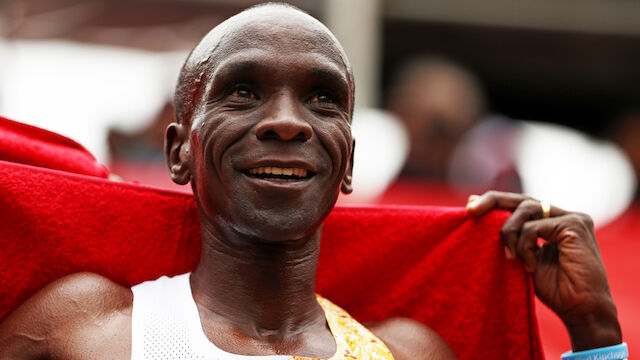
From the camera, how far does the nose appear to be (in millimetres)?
1500

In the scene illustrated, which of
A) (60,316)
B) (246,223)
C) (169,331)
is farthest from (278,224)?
(60,316)

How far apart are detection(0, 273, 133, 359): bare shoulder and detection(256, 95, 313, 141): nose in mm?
434

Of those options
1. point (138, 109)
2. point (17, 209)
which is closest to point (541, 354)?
point (17, 209)

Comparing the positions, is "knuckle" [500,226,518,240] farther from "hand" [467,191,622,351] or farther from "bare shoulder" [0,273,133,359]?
"bare shoulder" [0,273,133,359]

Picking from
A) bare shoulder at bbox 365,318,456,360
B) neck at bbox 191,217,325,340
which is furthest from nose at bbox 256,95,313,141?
bare shoulder at bbox 365,318,456,360

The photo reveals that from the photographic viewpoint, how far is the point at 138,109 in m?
4.74

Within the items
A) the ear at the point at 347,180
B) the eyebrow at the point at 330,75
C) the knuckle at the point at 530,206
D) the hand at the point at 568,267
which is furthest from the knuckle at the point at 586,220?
the eyebrow at the point at 330,75

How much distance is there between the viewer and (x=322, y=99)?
1631mm

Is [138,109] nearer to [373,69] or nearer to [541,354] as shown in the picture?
[373,69]

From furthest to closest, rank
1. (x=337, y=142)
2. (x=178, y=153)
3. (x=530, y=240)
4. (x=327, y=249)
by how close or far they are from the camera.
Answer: (x=327, y=249), (x=530, y=240), (x=178, y=153), (x=337, y=142)

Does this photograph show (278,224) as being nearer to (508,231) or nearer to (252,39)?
(252,39)

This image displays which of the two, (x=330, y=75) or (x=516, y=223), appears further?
(x=516, y=223)

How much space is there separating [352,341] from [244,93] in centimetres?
53

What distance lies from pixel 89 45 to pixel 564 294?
359 cm
